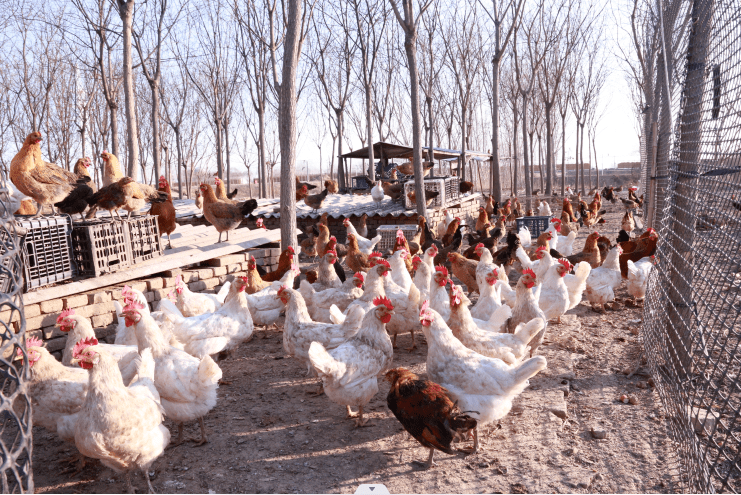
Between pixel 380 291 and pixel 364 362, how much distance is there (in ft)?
4.58

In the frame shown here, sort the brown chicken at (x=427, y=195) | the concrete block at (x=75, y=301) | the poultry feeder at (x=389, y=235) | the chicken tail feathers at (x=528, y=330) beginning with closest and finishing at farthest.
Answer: the chicken tail feathers at (x=528, y=330), the concrete block at (x=75, y=301), the poultry feeder at (x=389, y=235), the brown chicken at (x=427, y=195)

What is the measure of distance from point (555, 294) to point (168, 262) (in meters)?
4.95

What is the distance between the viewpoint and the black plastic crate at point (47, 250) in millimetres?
4586

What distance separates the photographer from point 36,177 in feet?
16.6

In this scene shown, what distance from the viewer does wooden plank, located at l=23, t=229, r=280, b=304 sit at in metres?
4.74

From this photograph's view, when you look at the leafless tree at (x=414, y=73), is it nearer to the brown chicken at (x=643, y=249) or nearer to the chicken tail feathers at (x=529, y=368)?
the brown chicken at (x=643, y=249)

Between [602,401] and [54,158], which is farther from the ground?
[54,158]

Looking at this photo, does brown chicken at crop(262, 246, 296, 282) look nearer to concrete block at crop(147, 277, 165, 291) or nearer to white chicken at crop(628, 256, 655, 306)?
concrete block at crop(147, 277, 165, 291)

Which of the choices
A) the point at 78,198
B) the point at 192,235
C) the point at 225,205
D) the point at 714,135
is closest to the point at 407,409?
the point at 714,135

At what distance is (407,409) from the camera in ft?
10.6

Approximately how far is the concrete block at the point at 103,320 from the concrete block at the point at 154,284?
68 cm

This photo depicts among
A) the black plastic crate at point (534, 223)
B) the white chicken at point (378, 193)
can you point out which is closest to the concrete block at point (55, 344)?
the white chicken at point (378, 193)

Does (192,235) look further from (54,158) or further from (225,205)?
(54,158)

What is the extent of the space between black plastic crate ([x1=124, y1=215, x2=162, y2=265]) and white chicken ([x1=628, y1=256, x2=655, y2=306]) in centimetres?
664
